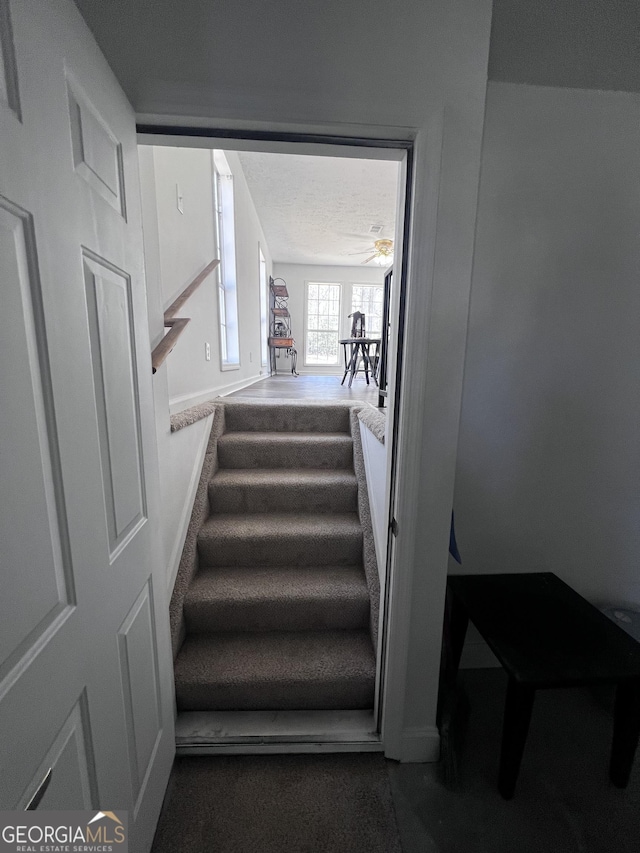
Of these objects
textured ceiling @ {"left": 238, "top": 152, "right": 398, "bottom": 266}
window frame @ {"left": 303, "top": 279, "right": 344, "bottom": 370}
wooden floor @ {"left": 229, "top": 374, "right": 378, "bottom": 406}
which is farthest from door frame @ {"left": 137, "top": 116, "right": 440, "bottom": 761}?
window frame @ {"left": 303, "top": 279, "right": 344, "bottom": 370}

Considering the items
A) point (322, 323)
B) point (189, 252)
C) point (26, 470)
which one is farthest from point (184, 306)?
point (322, 323)

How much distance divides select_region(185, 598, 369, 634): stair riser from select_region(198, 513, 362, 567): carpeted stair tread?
24cm

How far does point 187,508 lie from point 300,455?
75cm

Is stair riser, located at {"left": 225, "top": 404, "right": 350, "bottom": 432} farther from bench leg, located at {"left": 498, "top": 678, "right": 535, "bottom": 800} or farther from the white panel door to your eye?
bench leg, located at {"left": 498, "top": 678, "right": 535, "bottom": 800}

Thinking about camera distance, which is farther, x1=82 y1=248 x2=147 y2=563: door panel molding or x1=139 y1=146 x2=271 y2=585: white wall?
x1=139 y1=146 x2=271 y2=585: white wall

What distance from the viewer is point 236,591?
5.14ft

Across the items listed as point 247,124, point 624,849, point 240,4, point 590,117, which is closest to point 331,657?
point 624,849

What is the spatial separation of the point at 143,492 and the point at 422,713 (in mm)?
1218

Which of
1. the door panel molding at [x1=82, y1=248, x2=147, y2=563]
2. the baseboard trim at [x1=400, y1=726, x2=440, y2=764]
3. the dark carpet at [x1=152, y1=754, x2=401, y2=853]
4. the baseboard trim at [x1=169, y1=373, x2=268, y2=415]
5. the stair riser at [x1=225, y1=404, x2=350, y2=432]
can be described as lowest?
the dark carpet at [x1=152, y1=754, x2=401, y2=853]

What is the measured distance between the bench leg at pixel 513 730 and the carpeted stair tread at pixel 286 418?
1.66m

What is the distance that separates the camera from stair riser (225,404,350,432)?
241 centimetres

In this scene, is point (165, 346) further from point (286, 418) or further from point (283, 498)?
point (286, 418)

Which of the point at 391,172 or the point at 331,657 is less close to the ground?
the point at 391,172

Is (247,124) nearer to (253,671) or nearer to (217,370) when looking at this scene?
(253,671)
